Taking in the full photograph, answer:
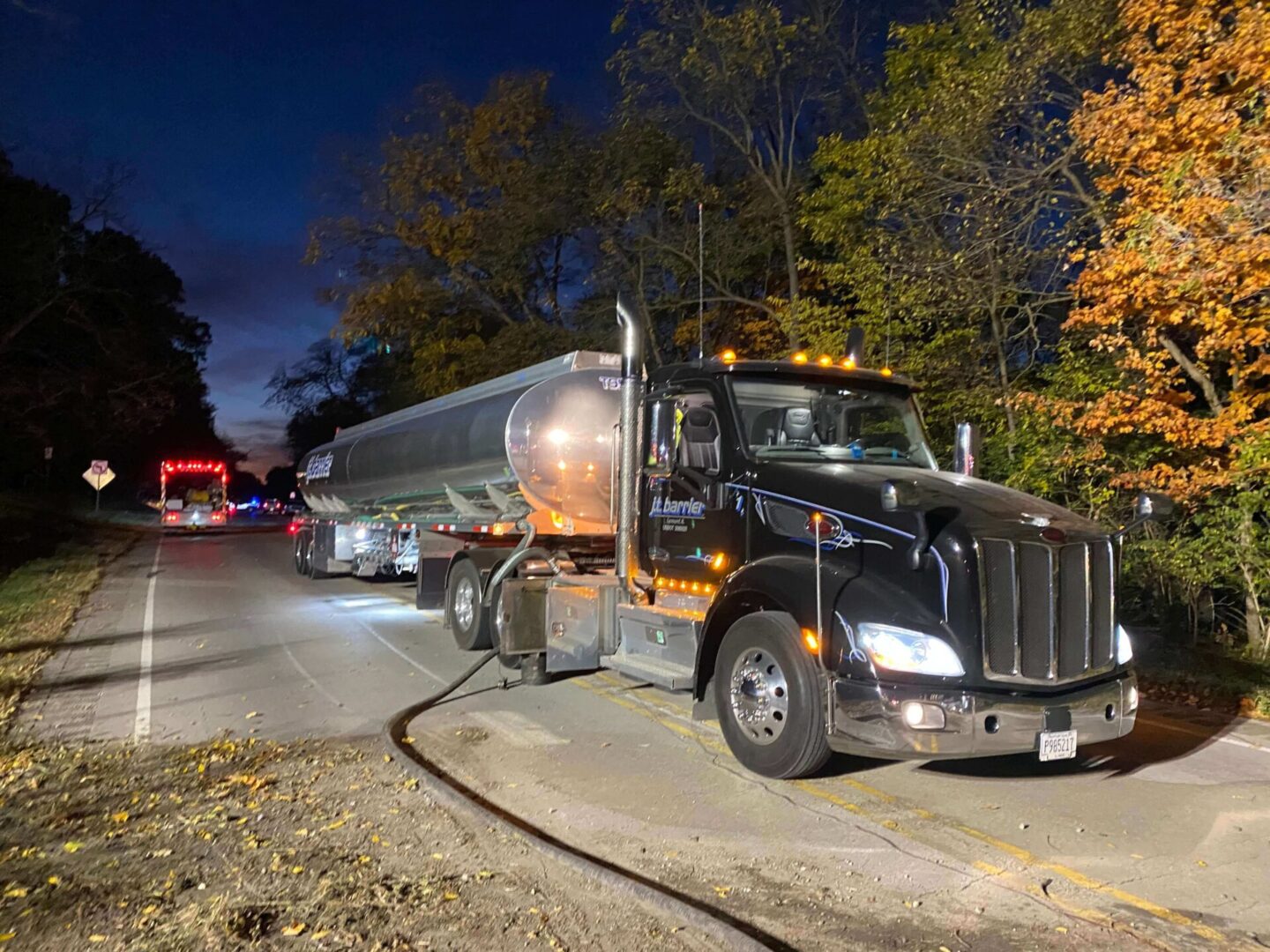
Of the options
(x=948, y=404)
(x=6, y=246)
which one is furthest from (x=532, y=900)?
(x=6, y=246)

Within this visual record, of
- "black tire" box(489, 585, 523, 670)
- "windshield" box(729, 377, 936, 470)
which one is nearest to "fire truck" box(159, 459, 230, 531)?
"black tire" box(489, 585, 523, 670)

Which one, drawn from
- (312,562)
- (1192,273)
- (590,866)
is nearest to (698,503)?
(590,866)

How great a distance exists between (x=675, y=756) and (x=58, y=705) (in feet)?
17.9

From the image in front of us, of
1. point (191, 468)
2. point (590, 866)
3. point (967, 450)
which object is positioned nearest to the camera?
point (590, 866)

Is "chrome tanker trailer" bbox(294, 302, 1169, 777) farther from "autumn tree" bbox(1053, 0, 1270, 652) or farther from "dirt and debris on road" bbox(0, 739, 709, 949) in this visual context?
"autumn tree" bbox(1053, 0, 1270, 652)

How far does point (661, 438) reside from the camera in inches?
305

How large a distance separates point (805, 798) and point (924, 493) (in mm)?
1983

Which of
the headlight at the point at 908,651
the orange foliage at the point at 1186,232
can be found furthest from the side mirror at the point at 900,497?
the orange foliage at the point at 1186,232

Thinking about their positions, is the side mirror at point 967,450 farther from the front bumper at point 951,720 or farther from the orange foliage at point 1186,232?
the orange foliage at point 1186,232

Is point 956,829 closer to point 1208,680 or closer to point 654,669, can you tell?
point 654,669

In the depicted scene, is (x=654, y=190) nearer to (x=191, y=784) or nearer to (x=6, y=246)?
(x=191, y=784)

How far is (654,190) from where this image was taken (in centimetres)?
2094

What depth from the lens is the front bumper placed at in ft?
17.5

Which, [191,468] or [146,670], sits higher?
[191,468]
